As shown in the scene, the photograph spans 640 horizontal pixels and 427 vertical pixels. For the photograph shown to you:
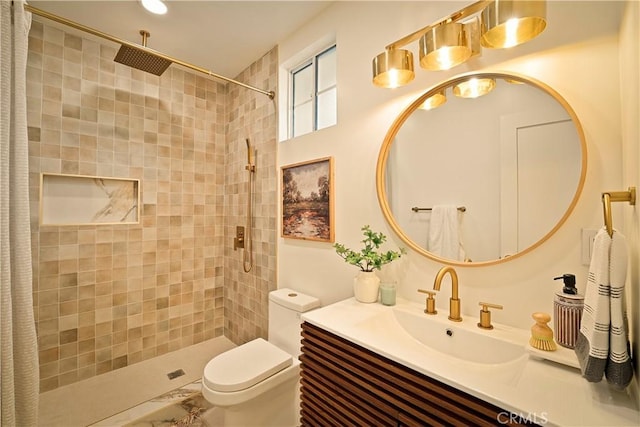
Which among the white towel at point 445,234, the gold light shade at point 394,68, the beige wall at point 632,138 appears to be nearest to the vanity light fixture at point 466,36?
the gold light shade at point 394,68

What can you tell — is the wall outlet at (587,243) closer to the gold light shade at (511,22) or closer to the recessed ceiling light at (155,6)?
the gold light shade at (511,22)

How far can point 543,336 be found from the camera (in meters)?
0.85

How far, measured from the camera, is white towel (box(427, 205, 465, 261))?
1189 millimetres

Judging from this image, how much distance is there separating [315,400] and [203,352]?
1783 millimetres

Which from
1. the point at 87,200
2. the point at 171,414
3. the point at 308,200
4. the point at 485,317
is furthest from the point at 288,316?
the point at 87,200

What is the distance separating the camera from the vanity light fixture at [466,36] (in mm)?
852

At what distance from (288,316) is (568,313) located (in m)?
1.35

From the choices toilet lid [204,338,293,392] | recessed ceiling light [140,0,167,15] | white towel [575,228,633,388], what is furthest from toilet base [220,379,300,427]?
recessed ceiling light [140,0,167,15]

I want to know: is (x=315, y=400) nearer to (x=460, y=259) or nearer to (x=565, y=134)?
(x=460, y=259)

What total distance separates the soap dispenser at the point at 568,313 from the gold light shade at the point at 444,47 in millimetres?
900

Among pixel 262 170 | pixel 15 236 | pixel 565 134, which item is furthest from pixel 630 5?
pixel 15 236

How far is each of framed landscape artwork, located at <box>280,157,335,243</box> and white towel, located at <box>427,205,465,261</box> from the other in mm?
624

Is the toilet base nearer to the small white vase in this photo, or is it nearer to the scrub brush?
the small white vase

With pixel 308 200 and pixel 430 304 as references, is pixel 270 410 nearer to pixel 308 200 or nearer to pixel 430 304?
pixel 430 304
